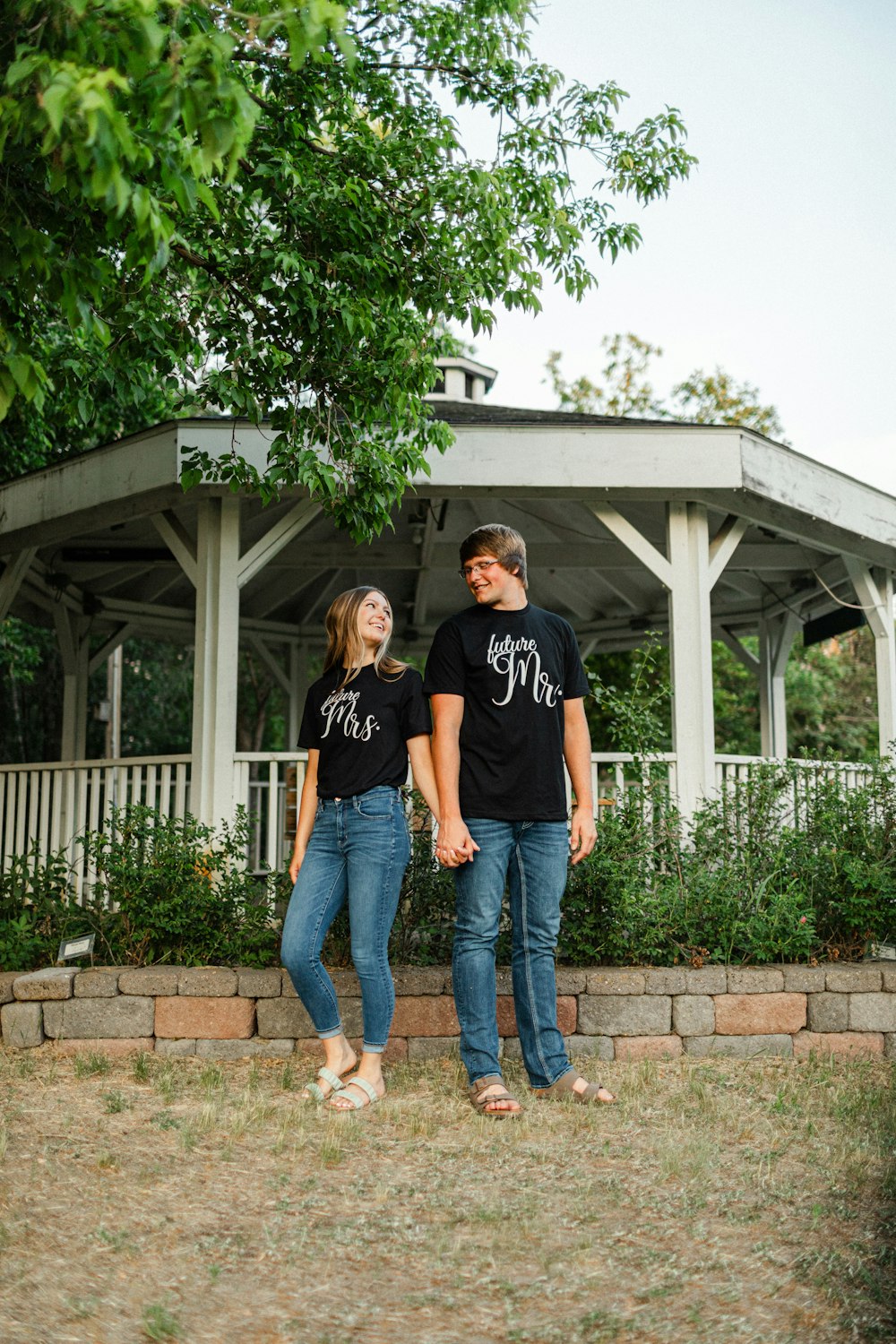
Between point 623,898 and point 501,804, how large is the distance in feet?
4.56

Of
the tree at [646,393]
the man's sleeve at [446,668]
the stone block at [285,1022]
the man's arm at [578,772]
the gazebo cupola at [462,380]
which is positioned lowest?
the stone block at [285,1022]

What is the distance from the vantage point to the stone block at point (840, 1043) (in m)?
4.81

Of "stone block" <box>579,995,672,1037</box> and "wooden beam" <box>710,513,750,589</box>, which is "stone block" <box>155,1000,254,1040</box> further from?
"wooden beam" <box>710,513,750,589</box>

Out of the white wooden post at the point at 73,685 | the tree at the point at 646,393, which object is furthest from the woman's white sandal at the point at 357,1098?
the tree at the point at 646,393

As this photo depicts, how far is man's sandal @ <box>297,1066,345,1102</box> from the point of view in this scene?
390 cm

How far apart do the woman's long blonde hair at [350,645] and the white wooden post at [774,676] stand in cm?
656

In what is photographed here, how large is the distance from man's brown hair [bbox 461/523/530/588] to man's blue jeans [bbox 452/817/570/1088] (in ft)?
2.96

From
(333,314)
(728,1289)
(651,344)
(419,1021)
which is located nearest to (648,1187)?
(728,1289)

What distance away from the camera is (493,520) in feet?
27.7

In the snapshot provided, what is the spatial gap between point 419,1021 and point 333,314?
10.1ft

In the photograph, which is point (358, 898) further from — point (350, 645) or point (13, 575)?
point (13, 575)

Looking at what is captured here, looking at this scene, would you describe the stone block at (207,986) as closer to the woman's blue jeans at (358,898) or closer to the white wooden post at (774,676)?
the woman's blue jeans at (358,898)

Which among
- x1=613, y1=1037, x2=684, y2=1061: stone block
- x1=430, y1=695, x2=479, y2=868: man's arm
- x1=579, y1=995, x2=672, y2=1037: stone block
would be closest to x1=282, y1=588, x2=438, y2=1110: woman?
x1=430, y1=695, x2=479, y2=868: man's arm

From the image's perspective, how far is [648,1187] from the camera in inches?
120
